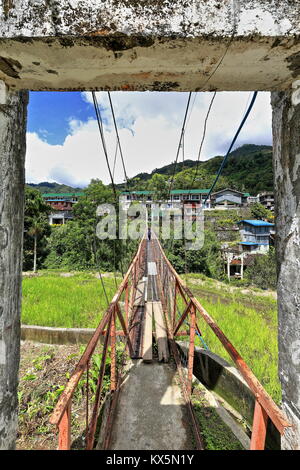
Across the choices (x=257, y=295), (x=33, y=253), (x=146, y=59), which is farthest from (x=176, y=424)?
(x=33, y=253)

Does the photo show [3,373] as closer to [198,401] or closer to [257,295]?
[198,401]

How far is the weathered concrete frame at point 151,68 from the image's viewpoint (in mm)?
606

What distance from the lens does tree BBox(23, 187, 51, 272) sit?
14.9 metres

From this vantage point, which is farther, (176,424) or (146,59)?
(176,424)

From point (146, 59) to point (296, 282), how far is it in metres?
0.93

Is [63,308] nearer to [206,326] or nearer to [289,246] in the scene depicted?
[206,326]

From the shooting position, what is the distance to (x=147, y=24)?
1.97ft

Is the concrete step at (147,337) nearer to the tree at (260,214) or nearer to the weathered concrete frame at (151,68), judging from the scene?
the weathered concrete frame at (151,68)

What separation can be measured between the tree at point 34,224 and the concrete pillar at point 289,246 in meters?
16.1

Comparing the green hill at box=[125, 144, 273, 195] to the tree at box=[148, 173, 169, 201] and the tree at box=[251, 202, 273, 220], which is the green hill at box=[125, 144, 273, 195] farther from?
the tree at box=[251, 202, 273, 220]

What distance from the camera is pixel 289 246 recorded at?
0.83 m

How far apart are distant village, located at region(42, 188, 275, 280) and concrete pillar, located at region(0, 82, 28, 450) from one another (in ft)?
34.0

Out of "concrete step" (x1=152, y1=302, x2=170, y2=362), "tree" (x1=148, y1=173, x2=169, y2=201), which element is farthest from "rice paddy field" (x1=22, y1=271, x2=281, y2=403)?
"tree" (x1=148, y1=173, x2=169, y2=201)

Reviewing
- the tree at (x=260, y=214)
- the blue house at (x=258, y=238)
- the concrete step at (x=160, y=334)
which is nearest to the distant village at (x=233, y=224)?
the blue house at (x=258, y=238)
